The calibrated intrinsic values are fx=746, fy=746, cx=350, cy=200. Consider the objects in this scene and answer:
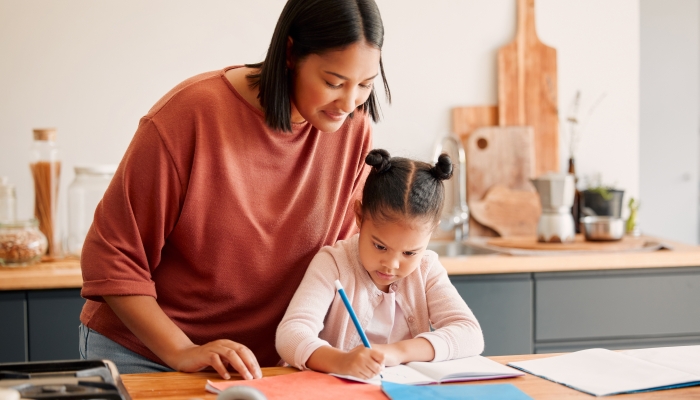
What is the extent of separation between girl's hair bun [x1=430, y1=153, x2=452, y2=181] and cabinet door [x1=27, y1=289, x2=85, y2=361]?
120cm

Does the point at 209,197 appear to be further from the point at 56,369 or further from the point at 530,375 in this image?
the point at 530,375

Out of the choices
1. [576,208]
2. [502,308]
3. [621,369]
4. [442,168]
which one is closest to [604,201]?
[576,208]

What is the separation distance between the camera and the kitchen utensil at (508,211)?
2.77m

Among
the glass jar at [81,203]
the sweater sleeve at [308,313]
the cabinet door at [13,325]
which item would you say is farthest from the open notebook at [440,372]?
the glass jar at [81,203]

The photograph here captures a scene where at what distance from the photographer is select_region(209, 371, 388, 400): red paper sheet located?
3.31 ft

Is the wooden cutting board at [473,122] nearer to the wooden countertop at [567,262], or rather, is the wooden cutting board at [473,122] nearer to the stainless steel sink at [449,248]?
the stainless steel sink at [449,248]

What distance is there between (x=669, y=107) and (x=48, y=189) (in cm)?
328

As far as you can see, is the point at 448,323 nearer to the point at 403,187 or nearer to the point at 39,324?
the point at 403,187

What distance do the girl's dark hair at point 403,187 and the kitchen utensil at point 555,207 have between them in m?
1.18

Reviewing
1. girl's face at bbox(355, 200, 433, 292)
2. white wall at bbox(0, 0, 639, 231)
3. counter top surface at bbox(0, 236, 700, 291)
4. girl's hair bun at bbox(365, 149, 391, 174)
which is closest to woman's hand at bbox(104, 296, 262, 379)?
girl's face at bbox(355, 200, 433, 292)

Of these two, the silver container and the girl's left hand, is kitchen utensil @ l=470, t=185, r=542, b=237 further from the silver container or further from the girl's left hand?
the girl's left hand

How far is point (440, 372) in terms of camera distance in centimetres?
112

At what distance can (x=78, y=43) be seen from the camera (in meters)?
2.54

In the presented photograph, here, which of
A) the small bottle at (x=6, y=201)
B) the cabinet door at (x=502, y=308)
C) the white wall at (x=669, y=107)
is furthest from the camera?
the white wall at (x=669, y=107)
